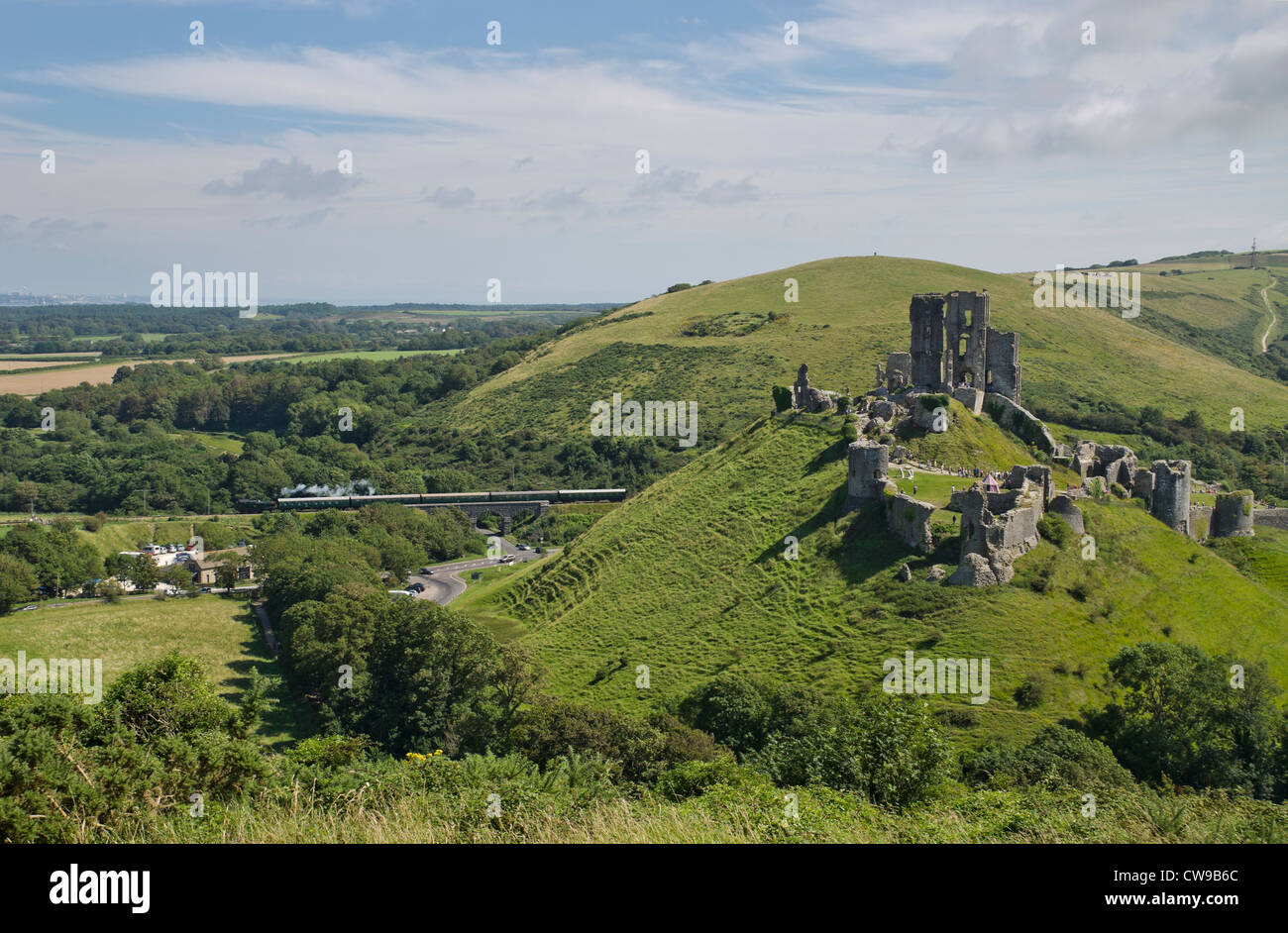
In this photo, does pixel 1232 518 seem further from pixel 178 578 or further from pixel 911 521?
pixel 178 578

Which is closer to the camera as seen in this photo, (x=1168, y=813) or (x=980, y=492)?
(x=1168, y=813)

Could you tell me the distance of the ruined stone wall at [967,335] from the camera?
188 feet

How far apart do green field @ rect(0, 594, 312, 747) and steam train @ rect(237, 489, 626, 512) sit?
137 feet

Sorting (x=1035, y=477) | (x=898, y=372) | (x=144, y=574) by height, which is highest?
(x=898, y=372)

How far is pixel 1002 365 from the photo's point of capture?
5781 cm

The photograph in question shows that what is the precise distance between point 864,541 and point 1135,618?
35.7 ft

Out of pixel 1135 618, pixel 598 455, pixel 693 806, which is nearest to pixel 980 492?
pixel 1135 618

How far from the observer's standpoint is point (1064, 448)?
5297cm

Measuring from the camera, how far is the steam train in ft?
395

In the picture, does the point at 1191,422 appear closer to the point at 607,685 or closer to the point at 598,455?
the point at 598,455

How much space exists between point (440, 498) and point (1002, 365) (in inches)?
3185

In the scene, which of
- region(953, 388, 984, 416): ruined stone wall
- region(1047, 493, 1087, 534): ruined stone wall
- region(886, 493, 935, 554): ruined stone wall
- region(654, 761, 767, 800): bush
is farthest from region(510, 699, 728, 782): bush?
region(953, 388, 984, 416): ruined stone wall

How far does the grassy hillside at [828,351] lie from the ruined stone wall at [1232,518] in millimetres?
55120

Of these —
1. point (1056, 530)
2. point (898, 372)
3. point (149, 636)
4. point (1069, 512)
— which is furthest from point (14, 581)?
point (1069, 512)
